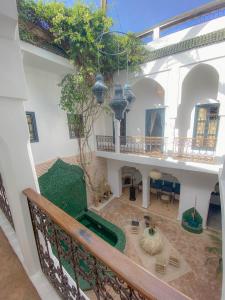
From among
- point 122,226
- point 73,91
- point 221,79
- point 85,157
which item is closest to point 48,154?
point 85,157

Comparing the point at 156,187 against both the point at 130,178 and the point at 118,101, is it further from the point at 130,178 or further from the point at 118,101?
the point at 118,101

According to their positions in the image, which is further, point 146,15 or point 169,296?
point 146,15

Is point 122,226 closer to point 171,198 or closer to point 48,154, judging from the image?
point 171,198

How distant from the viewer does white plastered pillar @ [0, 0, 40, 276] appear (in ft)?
3.38

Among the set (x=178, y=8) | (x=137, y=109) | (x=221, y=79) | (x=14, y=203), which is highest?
(x=178, y=8)

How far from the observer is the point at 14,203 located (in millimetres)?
1372

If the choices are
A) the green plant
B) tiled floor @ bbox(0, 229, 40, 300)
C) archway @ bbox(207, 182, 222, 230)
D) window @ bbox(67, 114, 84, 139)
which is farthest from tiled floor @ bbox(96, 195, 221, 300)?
tiled floor @ bbox(0, 229, 40, 300)

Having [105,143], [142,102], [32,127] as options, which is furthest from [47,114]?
[142,102]

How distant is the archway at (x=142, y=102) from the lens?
6461 millimetres

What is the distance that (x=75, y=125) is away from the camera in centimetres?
606

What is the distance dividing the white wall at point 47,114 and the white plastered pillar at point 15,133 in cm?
393

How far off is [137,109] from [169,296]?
6.92 m

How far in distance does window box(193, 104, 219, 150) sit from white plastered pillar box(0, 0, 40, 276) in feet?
16.9

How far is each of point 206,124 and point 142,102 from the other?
276 centimetres
